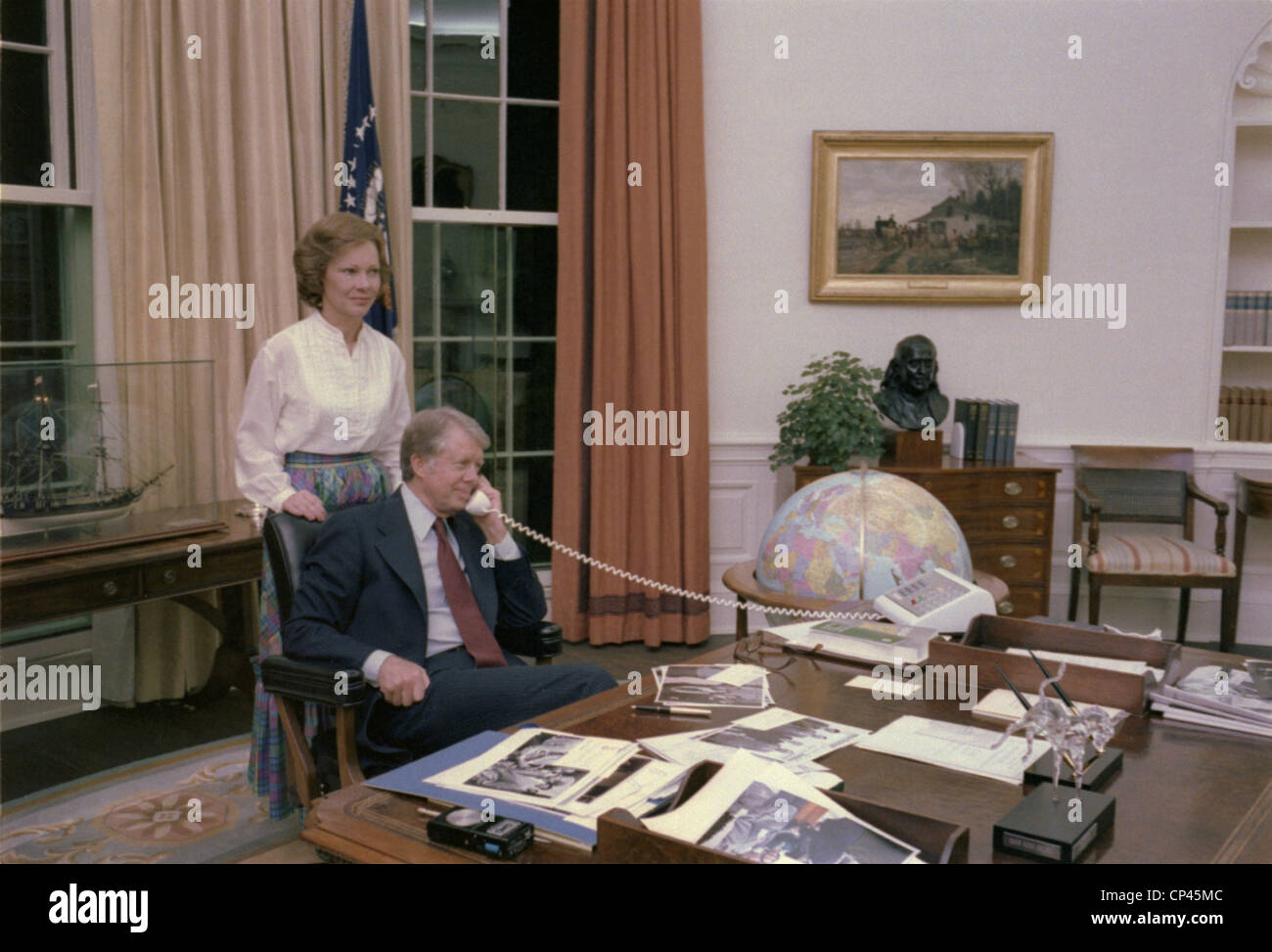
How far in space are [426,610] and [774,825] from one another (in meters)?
1.51

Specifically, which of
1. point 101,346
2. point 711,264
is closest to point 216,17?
point 101,346

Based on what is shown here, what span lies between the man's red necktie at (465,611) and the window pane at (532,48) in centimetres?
365

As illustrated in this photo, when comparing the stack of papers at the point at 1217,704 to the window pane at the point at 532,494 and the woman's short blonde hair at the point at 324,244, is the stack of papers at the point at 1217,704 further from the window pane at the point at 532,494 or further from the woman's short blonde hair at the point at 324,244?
the window pane at the point at 532,494

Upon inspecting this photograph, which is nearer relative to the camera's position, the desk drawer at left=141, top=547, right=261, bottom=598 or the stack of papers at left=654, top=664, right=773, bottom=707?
the stack of papers at left=654, top=664, right=773, bottom=707

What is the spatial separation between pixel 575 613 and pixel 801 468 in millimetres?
1425

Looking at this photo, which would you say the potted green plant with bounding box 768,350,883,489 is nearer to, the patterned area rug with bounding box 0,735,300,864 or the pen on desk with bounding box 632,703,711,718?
the patterned area rug with bounding box 0,735,300,864

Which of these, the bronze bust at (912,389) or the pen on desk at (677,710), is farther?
the bronze bust at (912,389)

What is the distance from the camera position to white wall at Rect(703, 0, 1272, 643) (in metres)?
6.12

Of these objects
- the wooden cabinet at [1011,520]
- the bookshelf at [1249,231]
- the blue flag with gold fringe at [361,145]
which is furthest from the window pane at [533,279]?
A: the bookshelf at [1249,231]

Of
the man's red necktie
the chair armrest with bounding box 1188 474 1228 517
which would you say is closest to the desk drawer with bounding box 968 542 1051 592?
the chair armrest with bounding box 1188 474 1228 517

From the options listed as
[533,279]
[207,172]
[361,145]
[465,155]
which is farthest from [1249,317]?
[207,172]

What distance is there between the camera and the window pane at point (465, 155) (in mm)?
5875

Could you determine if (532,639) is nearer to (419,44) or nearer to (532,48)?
(419,44)

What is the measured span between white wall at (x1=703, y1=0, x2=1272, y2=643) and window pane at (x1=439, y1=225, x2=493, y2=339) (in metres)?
1.18
